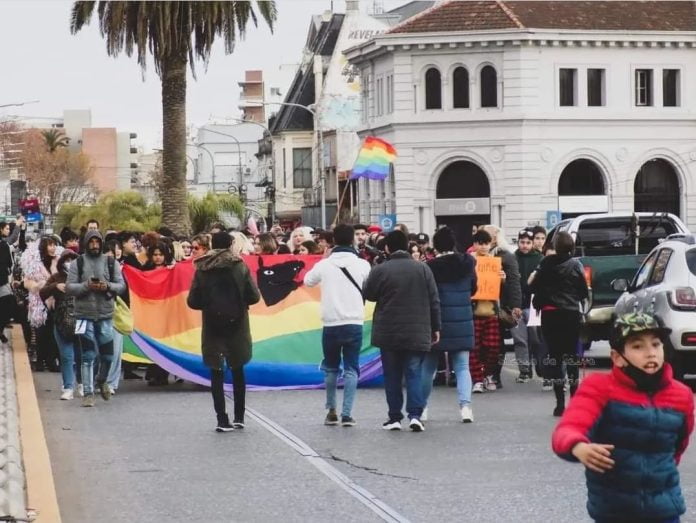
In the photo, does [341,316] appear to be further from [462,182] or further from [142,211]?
[462,182]

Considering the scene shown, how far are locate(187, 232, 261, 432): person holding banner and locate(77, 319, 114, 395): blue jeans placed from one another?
106 inches

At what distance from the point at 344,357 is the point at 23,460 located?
13.2ft

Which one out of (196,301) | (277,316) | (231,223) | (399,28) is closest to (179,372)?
(277,316)

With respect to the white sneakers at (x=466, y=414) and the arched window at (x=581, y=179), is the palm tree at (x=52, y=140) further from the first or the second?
the white sneakers at (x=466, y=414)

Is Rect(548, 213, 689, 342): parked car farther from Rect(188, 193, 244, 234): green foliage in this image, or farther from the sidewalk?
Rect(188, 193, 244, 234): green foliage

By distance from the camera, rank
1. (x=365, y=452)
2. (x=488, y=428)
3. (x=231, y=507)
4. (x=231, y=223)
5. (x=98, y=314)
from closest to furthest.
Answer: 1. (x=231, y=507)
2. (x=365, y=452)
3. (x=488, y=428)
4. (x=98, y=314)
5. (x=231, y=223)

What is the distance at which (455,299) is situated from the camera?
1655 cm

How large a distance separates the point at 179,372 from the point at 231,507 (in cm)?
948

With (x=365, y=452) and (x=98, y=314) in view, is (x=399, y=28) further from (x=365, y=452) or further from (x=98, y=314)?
(x=365, y=452)

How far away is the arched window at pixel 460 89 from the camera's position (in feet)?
242

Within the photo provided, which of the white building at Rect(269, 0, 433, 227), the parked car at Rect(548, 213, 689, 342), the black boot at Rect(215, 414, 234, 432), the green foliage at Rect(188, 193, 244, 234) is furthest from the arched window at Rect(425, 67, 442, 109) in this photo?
the black boot at Rect(215, 414, 234, 432)

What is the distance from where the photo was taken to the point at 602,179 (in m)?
73.8

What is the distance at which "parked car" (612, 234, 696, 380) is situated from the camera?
1891cm

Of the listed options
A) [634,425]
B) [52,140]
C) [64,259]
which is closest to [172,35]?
[64,259]
